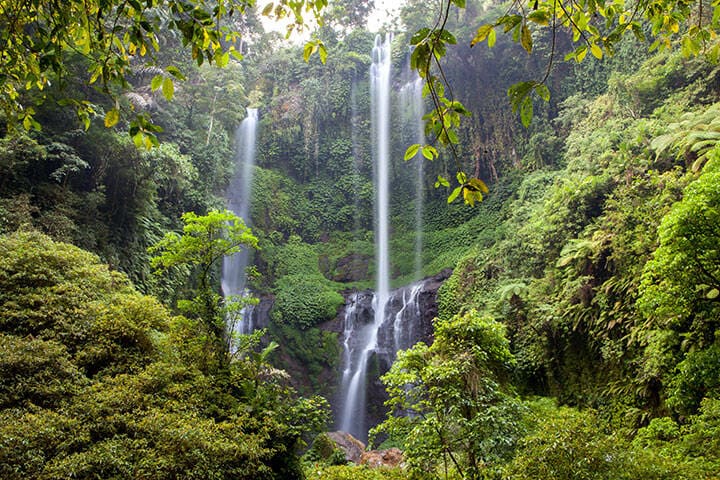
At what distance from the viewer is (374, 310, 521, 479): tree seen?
5105 millimetres

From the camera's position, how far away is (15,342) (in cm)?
446

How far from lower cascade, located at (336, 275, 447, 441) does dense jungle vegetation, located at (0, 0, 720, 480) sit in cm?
81

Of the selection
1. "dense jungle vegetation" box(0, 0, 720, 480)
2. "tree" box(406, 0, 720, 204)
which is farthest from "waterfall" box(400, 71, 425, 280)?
"tree" box(406, 0, 720, 204)

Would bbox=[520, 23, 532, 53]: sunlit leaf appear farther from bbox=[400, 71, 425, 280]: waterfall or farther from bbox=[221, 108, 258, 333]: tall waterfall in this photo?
bbox=[400, 71, 425, 280]: waterfall

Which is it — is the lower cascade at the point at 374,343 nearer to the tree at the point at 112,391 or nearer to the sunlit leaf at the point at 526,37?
the tree at the point at 112,391

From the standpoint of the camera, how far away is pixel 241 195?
20.3 m

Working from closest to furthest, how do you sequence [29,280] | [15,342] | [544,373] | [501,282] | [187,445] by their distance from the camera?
[187,445] < [15,342] < [29,280] < [544,373] < [501,282]

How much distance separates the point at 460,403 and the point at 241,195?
1686 centimetres

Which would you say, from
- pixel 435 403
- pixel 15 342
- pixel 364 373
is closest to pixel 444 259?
pixel 364 373

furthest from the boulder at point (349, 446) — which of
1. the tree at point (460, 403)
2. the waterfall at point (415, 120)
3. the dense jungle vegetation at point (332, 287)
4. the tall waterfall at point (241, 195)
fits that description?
the waterfall at point (415, 120)

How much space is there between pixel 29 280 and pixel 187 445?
354 cm

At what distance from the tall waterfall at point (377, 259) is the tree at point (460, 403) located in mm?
8371

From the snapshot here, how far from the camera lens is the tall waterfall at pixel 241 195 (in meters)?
17.3

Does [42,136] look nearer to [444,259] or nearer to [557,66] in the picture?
[444,259]
